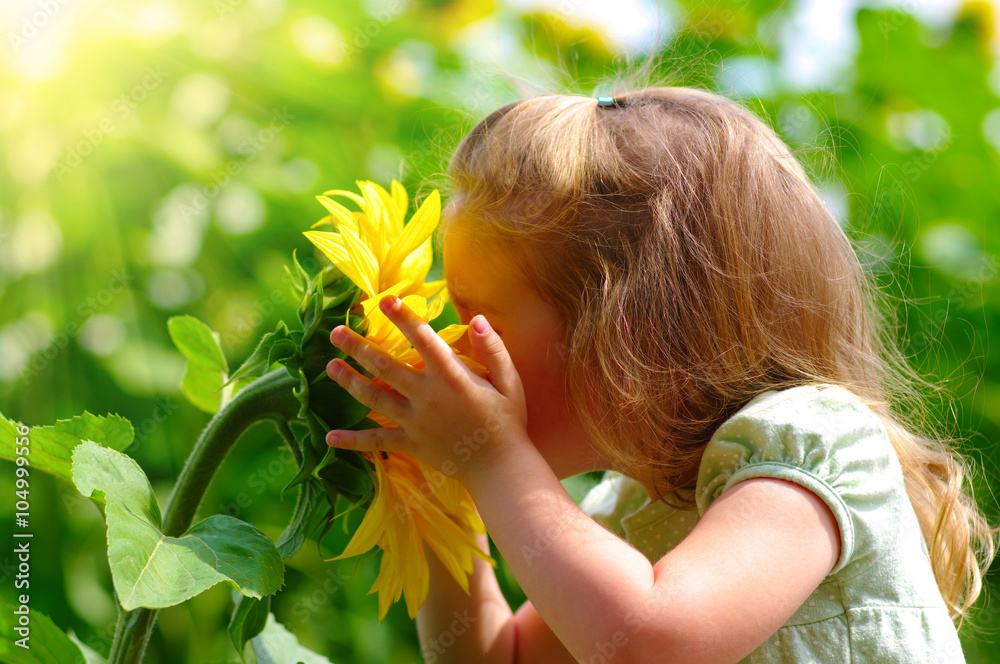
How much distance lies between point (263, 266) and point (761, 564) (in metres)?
1.02

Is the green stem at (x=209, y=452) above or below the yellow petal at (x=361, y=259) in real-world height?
below

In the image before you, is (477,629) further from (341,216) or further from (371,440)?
(341,216)

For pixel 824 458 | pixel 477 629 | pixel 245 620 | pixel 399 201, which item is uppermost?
pixel 399 201

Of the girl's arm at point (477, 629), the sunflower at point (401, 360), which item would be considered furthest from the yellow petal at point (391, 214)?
the girl's arm at point (477, 629)

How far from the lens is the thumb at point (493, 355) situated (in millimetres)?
766

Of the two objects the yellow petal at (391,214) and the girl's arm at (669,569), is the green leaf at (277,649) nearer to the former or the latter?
the girl's arm at (669,569)

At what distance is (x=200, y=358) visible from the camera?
2.89 feet

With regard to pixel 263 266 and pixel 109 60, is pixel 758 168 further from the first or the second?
pixel 109 60

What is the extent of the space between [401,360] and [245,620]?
10.8 inches

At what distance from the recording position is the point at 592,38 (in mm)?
1724

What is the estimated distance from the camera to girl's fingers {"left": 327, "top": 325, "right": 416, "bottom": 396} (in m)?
0.70

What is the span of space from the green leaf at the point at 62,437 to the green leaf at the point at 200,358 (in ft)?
0.49

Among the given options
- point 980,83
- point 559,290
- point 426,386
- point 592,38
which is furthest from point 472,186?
point 980,83

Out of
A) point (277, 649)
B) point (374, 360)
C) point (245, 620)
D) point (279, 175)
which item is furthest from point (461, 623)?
point (279, 175)
